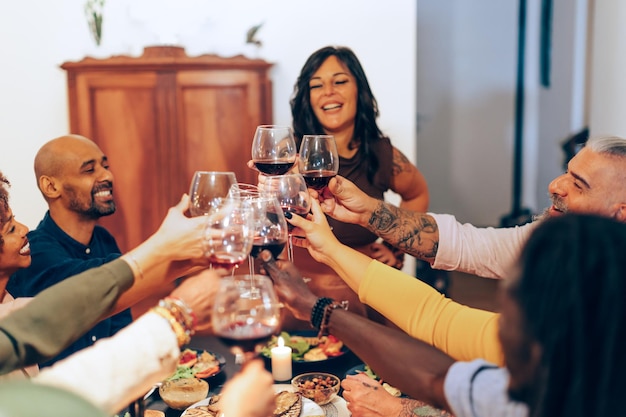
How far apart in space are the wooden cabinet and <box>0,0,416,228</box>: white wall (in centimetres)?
37

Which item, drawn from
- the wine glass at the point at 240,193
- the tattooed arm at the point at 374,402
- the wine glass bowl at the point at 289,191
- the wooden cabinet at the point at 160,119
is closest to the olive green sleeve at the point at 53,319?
the wine glass at the point at 240,193

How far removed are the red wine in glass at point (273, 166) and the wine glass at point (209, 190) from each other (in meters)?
0.41

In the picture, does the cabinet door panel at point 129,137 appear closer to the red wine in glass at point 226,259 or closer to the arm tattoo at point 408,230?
the arm tattoo at point 408,230

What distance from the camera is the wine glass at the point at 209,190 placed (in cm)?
141

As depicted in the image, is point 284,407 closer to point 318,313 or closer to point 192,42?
point 318,313

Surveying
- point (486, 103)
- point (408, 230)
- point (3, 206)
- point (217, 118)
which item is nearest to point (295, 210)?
point (408, 230)

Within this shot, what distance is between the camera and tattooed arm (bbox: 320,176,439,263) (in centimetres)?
206

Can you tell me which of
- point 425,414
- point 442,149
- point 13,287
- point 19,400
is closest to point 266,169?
point 425,414

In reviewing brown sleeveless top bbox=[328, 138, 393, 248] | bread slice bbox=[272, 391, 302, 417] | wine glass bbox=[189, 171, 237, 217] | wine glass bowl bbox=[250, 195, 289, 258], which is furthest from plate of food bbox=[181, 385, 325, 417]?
brown sleeveless top bbox=[328, 138, 393, 248]

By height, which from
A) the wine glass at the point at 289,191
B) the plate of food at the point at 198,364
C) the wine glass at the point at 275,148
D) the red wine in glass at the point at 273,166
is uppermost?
the wine glass at the point at 275,148

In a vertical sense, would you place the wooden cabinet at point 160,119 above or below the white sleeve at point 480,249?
above

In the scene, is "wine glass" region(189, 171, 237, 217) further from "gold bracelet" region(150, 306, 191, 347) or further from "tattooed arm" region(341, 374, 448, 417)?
"tattooed arm" region(341, 374, 448, 417)

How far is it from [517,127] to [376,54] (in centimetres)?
242

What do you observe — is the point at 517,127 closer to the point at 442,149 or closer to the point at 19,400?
the point at 442,149
